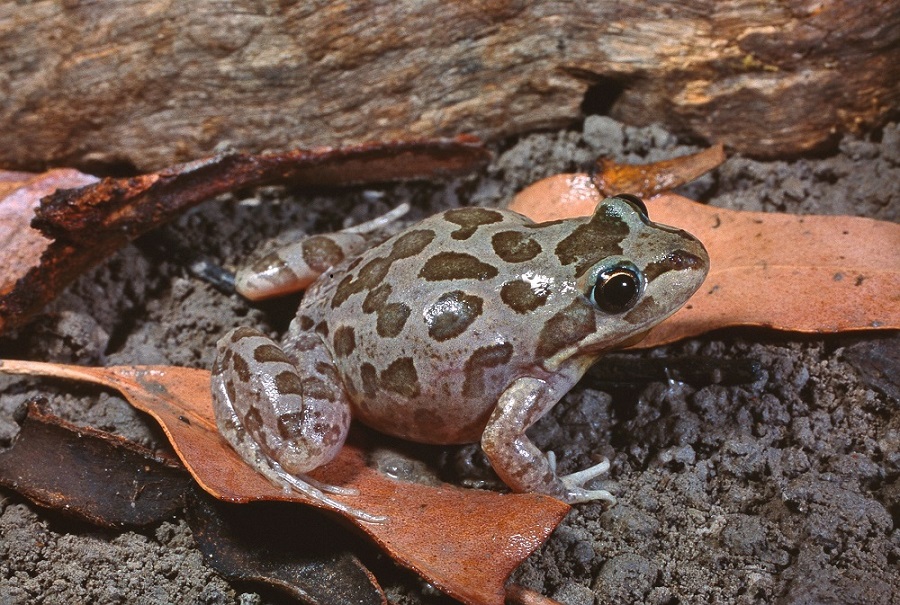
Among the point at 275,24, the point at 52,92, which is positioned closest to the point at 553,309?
the point at 275,24

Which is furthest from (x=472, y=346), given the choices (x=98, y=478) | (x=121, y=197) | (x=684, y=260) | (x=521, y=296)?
(x=121, y=197)

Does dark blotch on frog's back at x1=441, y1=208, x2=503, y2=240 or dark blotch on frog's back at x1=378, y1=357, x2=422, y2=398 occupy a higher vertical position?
dark blotch on frog's back at x1=441, y1=208, x2=503, y2=240

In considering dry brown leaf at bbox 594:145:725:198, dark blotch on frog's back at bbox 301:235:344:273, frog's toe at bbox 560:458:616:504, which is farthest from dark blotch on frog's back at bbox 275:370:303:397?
dry brown leaf at bbox 594:145:725:198

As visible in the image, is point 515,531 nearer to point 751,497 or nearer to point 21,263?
point 751,497

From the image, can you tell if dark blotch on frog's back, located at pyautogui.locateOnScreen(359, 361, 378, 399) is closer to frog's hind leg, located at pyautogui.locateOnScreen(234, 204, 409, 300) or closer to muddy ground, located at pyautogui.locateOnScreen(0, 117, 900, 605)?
muddy ground, located at pyautogui.locateOnScreen(0, 117, 900, 605)

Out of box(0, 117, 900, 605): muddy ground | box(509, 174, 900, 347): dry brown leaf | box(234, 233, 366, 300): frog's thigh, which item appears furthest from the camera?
box(234, 233, 366, 300): frog's thigh

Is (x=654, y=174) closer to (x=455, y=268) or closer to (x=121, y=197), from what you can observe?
(x=455, y=268)

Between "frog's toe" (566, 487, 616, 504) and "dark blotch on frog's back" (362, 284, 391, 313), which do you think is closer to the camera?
"frog's toe" (566, 487, 616, 504)
